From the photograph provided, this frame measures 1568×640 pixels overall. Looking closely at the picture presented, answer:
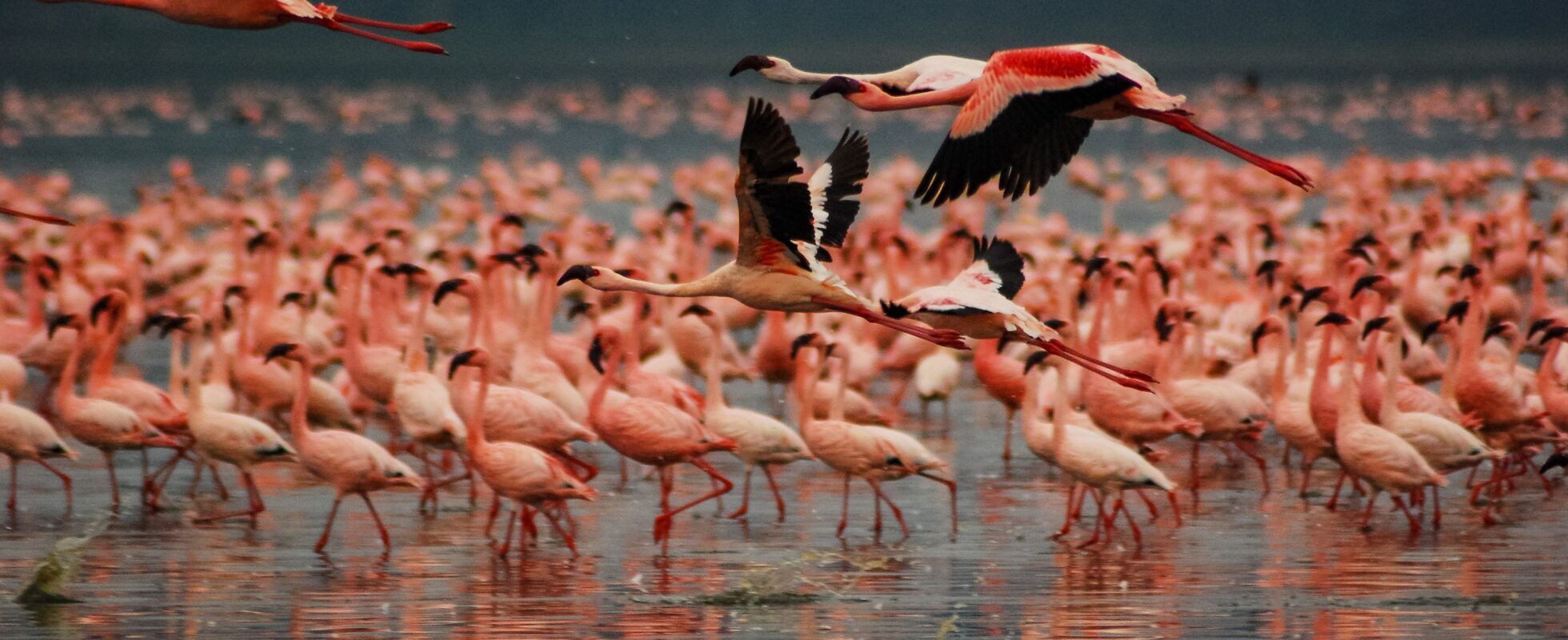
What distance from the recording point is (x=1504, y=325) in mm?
12250

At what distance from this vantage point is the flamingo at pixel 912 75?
8.23 metres

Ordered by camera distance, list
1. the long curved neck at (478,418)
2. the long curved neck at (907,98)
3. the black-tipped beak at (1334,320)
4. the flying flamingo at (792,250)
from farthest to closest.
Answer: the black-tipped beak at (1334,320) → the long curved neck at (478,418) → the long curved neck at (907,98) → the flying flamingo at (792,250)

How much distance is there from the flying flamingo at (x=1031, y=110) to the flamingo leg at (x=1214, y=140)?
0.7 inches

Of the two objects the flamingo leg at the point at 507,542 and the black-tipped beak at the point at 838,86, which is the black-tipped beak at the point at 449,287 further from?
the black-tipped beak at the point at 838,86

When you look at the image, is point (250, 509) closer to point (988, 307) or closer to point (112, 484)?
point (112, 484)

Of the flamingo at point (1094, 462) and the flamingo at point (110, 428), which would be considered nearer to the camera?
the flamingo at point (1094, 462)

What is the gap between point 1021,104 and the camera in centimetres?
754

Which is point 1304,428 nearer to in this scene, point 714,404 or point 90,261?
point 714,404

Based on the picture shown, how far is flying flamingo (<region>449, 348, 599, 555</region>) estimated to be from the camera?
1005 cm

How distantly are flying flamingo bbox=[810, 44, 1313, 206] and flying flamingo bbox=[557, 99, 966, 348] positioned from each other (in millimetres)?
616

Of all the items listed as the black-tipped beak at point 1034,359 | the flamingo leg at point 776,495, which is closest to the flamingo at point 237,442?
the flamingo leg at point 776,495

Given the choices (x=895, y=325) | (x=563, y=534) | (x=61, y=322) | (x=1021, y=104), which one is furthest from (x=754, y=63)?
(x=61, y=322)

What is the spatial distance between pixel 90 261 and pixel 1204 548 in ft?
39.4

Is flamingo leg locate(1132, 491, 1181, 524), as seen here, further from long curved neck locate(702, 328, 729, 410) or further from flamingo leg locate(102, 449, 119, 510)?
flamingo leg locate(102, 449, 119, 510)
